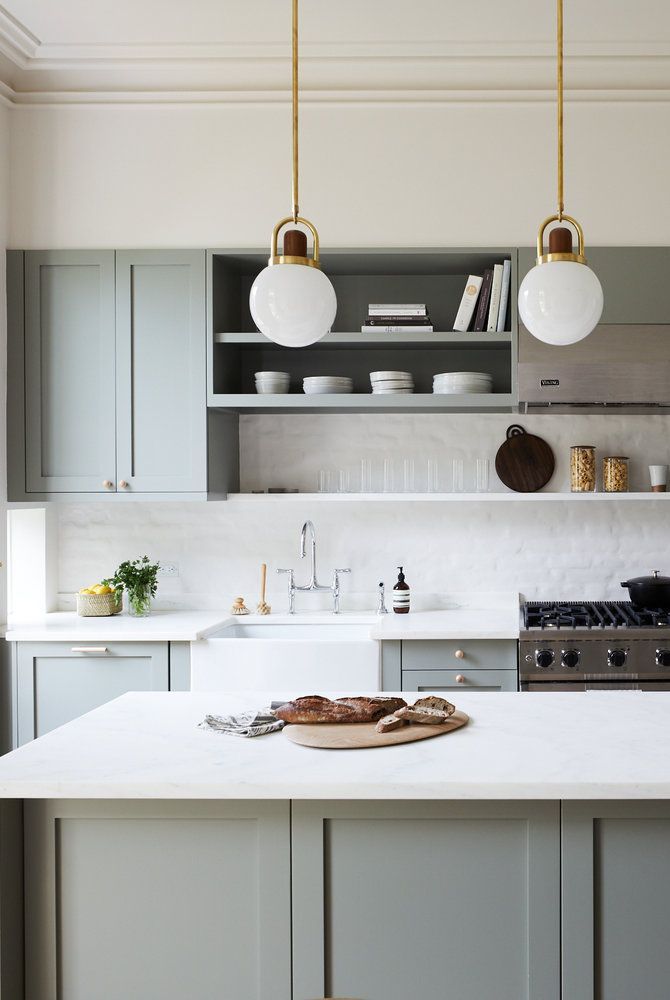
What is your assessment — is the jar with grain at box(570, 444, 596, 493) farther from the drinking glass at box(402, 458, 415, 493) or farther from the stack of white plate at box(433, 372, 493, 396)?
the drinking glass at box(402, 458, 415, 493)

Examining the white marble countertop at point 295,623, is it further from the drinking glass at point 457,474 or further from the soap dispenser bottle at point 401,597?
the drinking glass at point 457,474

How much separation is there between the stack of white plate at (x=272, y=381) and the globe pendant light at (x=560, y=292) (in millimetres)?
1937

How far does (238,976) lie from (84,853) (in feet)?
1.32

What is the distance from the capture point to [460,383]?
3.83 m

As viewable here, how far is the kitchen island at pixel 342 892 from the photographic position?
5.93ft

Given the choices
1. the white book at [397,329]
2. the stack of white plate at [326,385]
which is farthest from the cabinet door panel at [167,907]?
the white book at [397,329]

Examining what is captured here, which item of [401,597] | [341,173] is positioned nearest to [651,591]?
[401,597]

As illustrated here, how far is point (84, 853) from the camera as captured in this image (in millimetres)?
1870

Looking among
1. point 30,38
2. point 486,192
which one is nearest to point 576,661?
point 486,192

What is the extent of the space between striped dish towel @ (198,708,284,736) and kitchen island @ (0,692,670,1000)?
0.20m

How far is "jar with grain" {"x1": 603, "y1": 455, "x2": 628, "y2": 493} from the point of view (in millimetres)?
4023

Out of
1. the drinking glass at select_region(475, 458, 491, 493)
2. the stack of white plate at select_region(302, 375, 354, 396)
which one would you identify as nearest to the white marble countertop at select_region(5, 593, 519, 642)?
the drinking glass at select_region(475, 458, 491, 493)

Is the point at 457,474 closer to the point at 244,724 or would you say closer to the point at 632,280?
the point at 632,280

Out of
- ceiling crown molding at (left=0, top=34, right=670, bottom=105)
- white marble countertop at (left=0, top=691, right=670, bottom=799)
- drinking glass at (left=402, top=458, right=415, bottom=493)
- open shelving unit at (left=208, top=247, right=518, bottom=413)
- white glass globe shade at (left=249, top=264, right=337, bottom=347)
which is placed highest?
→ ceiling crown molding at (left=0, top=34, right=670, bottom=105)
